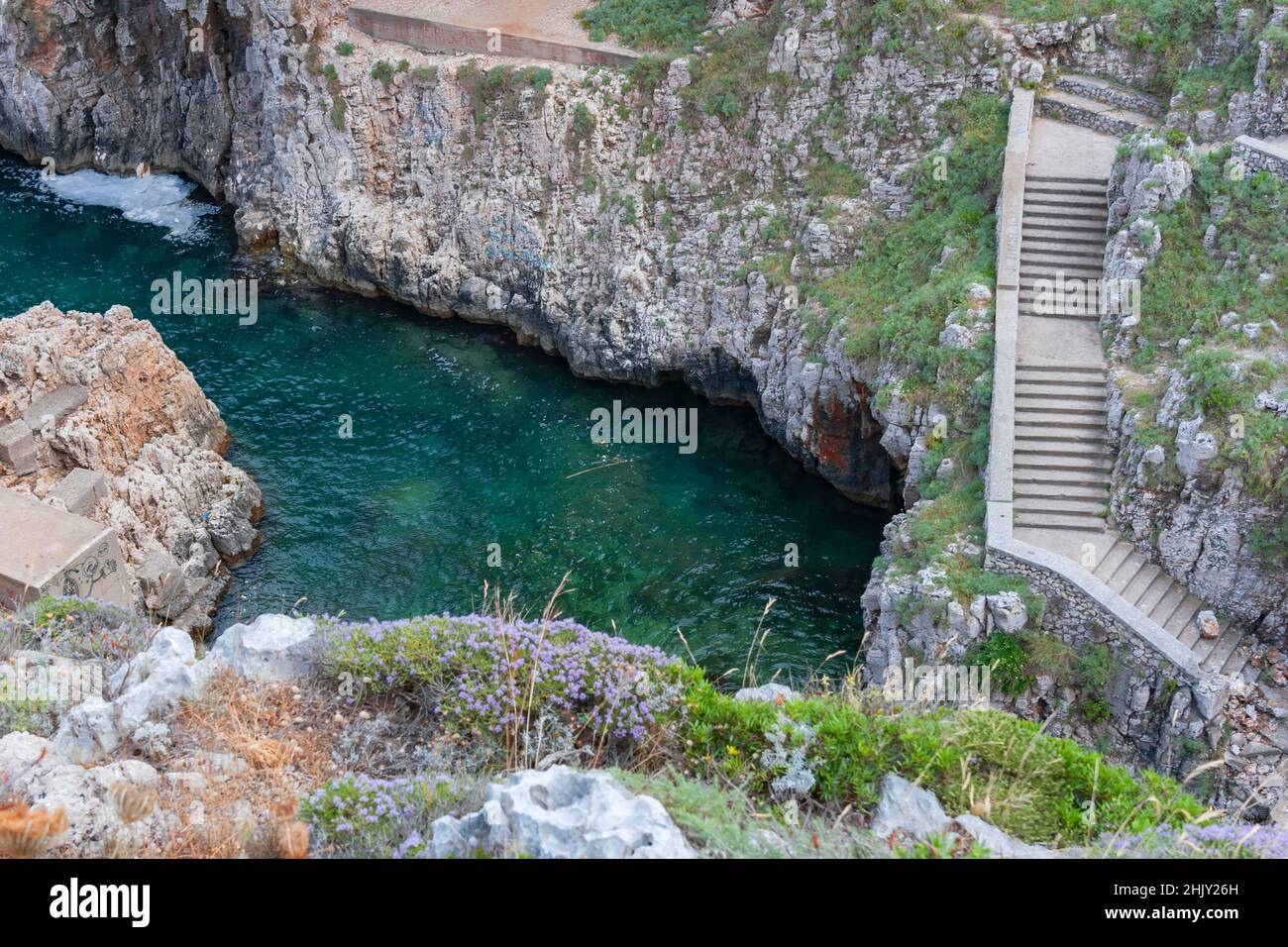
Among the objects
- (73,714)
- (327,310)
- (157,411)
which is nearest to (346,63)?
(327,310)

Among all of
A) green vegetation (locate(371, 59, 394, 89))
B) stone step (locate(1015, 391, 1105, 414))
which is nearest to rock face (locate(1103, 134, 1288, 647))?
stone step (locate(1015, 391, 1105, 414))

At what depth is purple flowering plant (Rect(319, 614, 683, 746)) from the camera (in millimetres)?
13148

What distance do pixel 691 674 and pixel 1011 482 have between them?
40.9 ft

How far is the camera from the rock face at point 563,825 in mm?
9609

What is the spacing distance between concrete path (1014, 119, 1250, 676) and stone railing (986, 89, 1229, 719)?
0.43 metres

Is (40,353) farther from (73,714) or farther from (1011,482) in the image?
(1011,482)

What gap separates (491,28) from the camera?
3897 cm

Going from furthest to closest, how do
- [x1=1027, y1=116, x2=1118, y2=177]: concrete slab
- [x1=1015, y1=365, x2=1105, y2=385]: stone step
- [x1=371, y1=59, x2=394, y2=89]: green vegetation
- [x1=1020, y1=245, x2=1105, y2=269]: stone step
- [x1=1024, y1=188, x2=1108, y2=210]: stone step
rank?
[x1=371, y1=59, x2=394, y2=89]: green vegetation
[x1=1027, y1=116, x2=1118, y2=177]: concrete slab
[x1=1024, y1=188, x2=1108, y2=210]: stone step
[x1=1020, y1=245, x2=1105, y2=269]: stone step
[x1=1015, y1=365, x2=1105, y2=385]: stone step

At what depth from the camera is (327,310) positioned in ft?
131

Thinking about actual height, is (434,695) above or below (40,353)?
below

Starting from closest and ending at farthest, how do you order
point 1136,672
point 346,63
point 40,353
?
1. point 1136,672
2. point 40,353
3. point 346,63

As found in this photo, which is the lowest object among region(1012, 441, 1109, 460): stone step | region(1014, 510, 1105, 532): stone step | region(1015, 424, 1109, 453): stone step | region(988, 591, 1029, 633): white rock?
region(988, 591, 1029, 633): white rock

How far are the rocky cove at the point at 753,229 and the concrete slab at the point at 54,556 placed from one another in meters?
3.93

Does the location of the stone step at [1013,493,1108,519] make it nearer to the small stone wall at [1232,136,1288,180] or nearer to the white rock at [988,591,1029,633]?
the white rock at [988,591,1029,633]
